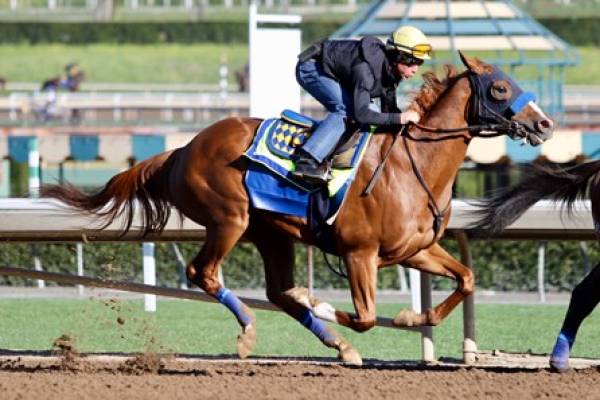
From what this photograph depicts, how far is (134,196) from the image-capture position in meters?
7.60

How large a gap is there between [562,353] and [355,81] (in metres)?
1.74

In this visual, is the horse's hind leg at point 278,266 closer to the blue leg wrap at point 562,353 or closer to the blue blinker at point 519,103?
the blue leg wrap at point 562,353

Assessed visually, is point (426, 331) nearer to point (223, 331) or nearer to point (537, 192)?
point (537, 192)

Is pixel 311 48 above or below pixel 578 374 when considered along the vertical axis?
above

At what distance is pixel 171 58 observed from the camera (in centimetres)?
4150

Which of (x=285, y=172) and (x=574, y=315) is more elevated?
(x=285, y=172)

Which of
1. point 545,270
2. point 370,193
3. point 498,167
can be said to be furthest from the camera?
point 498,167

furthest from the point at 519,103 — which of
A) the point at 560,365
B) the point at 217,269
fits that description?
the point at 217,269

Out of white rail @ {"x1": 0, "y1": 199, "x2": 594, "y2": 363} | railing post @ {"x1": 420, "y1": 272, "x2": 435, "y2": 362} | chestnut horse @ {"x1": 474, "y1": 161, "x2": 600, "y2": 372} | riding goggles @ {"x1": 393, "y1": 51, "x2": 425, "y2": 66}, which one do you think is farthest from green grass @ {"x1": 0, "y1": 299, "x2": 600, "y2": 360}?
riding goggles @ {"x1": 393, "y1": 51, "x2": 425, "y2": 66}

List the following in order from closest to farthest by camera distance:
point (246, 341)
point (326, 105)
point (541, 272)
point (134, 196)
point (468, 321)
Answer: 1. point (246, 341)
2. point (326, 105)
3. point (134, 196)
4. point (468, 321)
5. point (541, 272)

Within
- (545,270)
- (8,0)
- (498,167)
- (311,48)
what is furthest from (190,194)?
(8,0)

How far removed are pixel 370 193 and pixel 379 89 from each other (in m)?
0.54

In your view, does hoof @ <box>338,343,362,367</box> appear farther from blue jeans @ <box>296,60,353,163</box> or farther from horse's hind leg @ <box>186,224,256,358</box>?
blue jeans @ <box>296,60,353,163</box>

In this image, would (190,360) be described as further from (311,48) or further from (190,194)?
(311,48)
